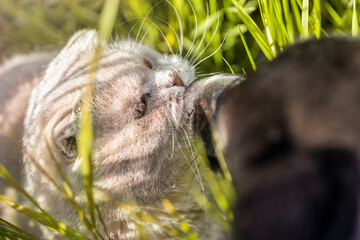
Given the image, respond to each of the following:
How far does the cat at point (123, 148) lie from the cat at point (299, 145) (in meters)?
0.38

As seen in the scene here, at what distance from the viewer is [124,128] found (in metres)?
0.92

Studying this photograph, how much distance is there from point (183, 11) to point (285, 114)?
99 cm

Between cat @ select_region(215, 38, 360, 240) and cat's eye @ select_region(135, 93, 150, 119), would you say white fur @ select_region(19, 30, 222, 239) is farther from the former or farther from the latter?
cat @ select_region(215, 38, 360, 240)

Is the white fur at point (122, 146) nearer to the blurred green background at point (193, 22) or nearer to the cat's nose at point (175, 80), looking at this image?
the cat's nose at point (175, 80)

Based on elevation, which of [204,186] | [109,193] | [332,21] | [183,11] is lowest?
[204,186]

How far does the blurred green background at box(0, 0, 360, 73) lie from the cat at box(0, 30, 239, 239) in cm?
27

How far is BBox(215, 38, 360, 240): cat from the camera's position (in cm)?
35

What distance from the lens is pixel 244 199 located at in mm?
383

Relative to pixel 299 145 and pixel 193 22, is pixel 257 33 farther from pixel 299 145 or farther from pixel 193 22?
pixel 299 145

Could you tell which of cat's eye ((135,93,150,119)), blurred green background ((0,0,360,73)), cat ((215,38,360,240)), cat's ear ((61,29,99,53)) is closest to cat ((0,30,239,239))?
cat's eye ((135,93,150,119))

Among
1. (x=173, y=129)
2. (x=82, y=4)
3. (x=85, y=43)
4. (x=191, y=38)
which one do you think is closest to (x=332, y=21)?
(x=191, y=38)

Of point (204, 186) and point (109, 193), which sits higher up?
point (109, 193)

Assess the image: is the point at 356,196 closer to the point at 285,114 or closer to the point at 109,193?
the point at 285,114

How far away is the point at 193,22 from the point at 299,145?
1.03 m
